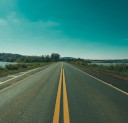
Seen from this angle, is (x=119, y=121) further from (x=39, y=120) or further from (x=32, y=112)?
(x=32, y=112)

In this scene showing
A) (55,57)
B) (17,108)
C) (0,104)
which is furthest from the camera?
(55,57)

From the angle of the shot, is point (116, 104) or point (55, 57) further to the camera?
point (55, 57)

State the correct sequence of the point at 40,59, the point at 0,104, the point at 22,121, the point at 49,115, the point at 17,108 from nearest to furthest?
1. the point at 22,121
2. the point at 49,115
3. the point at 17,108
4. the point at 0,104
5. the point at 40,59

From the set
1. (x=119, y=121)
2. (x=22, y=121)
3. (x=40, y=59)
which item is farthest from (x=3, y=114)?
(x=40, y=59)

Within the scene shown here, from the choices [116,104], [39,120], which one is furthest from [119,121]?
[39,120]

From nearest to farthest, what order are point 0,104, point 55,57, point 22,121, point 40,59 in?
1. point 22,121
2. point 0,104
3. point 40,59
4. point 55,57

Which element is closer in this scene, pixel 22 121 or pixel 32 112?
pixel 22 121

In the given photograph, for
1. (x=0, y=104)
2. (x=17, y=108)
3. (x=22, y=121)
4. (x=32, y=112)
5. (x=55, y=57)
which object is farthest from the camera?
(x=55, y=57)

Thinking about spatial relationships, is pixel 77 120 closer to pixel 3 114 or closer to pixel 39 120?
pixel 39 120

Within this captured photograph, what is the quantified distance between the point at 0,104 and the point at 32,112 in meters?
1.56

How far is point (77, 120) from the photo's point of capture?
2.37 metres

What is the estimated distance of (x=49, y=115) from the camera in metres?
2.57

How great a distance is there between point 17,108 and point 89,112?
8.37ft

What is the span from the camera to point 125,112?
277 centimetres
